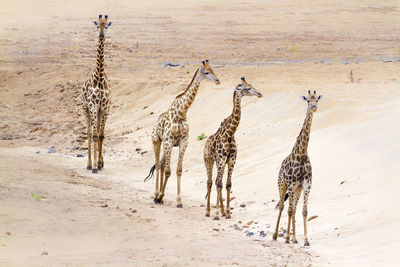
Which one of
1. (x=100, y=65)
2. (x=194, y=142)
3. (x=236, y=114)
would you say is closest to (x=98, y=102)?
(x=100, y=65)

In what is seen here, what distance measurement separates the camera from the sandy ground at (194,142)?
1023 cm

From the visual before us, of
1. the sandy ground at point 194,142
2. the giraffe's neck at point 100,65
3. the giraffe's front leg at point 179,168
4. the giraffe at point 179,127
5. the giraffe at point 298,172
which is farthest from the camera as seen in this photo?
the giraffe's neck at point 100,65

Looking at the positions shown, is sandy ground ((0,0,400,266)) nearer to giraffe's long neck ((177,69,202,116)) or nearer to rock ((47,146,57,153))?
rock ((47,146,57,153))

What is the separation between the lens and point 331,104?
18312 mm

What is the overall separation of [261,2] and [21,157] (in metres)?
39.2

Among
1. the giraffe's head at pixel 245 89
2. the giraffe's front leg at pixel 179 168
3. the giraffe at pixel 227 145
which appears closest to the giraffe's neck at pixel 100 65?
the giraffe's front leg at pixel 179 168

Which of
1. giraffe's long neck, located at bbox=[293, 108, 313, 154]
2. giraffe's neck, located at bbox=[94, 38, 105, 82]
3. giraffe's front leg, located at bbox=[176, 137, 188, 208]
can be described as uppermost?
giraffe's neck, located at bbox=[94, 38, 105, 82]

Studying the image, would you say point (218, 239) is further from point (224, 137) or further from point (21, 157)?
point (21, 157)

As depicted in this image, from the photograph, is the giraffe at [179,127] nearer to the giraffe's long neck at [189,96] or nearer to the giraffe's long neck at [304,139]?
the giraffe's long neck at [189,96]

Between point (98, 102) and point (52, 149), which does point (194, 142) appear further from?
point (52, 149)

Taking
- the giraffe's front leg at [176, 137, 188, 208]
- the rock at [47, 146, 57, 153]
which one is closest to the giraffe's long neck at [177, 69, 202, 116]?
the giraffe's front leg at [176, 137, 188, 208]

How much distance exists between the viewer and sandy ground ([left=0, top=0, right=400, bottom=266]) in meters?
10.2

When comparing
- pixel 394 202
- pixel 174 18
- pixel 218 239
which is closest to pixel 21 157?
pixel 218 239

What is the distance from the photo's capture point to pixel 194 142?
64.2 ft
